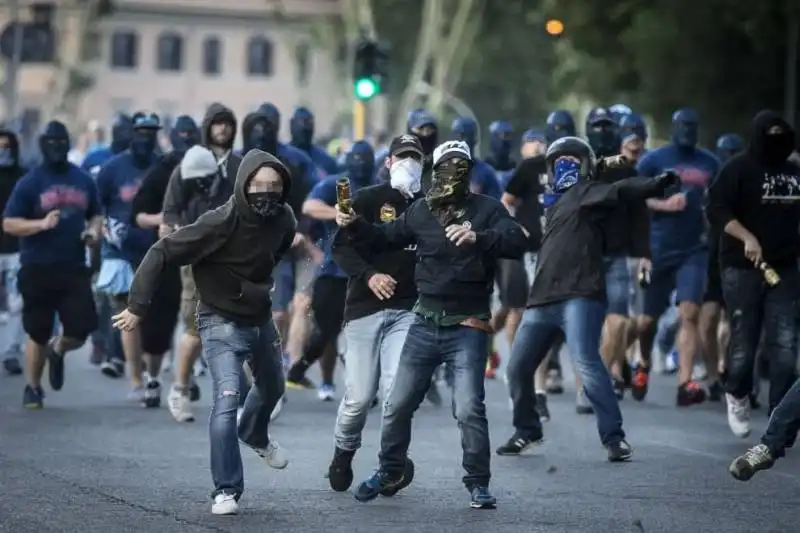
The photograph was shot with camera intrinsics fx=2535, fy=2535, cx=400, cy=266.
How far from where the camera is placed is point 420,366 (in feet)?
41.4

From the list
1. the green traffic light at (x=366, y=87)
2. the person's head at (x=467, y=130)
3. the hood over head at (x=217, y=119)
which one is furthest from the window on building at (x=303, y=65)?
the hood over head at (x=217, y=119)

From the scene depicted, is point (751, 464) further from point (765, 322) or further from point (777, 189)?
point (777, 189)

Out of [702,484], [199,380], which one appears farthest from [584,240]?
[199,380]

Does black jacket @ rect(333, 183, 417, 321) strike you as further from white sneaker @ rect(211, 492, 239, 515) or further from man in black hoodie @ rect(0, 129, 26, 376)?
man in black hoodie @ rect(0, 129, 26, 376)

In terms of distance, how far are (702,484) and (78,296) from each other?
6.19 metres

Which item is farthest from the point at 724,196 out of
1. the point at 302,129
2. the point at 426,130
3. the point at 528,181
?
the point at 302,129

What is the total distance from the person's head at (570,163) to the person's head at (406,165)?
156 centimetres

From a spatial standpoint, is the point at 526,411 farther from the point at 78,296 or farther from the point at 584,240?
the point at 78,296

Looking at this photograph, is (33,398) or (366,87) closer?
(33,398)

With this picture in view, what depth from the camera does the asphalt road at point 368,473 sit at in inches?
461

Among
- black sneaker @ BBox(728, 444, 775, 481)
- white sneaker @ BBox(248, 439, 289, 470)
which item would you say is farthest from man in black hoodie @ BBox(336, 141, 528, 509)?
black sneaker @ BBox(728, 444, 775, 481)

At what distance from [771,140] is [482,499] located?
458 cm

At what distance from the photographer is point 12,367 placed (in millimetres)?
21281

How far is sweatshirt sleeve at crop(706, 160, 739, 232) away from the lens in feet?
52.3
